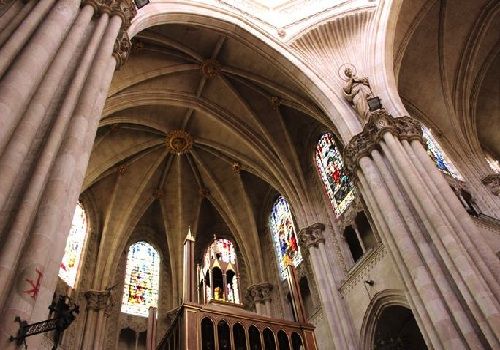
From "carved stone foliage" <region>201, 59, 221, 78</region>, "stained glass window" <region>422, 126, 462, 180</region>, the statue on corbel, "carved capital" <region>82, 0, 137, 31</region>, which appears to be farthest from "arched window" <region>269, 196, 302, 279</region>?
"carved capital" <region>82, 0, 137, 31</region>

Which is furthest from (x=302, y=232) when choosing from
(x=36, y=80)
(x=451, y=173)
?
(x=36, y=80)

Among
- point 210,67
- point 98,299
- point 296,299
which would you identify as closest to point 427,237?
point 296,299

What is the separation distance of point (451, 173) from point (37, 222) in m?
14.0

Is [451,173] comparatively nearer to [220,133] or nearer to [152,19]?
[220,133]

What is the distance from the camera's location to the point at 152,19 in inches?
440

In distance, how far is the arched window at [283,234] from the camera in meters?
16.5

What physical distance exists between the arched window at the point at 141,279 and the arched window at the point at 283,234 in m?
4.91

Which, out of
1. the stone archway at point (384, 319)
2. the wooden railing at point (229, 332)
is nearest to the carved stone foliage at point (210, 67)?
the stone archway at point (384, 319)

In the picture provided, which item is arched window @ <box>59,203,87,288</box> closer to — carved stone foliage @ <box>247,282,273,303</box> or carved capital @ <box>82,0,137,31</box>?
carved stone foliage @ <box>247,282,273,303</box>

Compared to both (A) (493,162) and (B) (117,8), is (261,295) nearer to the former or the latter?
(A) (493,162)

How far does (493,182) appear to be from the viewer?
15133 mm

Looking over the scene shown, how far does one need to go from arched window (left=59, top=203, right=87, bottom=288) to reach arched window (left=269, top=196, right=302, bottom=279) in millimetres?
7217

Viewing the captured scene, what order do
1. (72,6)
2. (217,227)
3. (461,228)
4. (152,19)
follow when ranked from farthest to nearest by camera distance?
(217,227)
(152,19)
(461,228)
(72,6)

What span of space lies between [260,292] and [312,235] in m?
3.75
